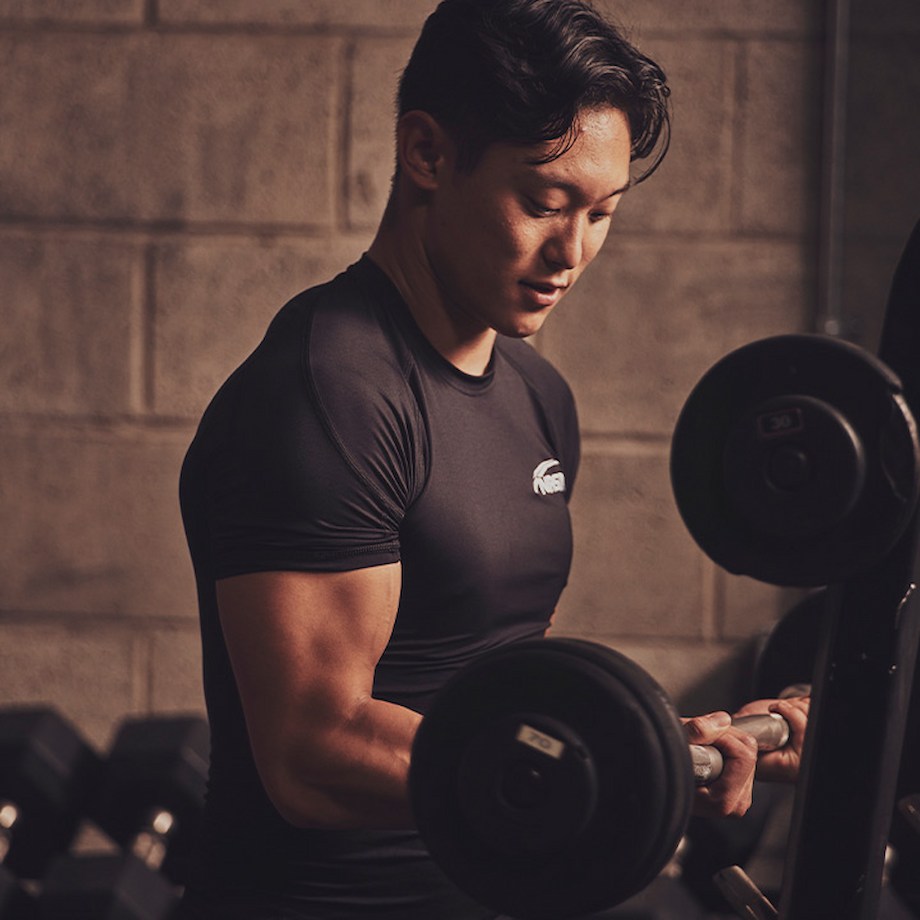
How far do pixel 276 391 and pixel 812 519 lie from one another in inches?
15.2

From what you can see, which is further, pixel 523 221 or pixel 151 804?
pixel 151 804

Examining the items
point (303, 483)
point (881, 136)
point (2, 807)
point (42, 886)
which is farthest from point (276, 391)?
point (881, 136)

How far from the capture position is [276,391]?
0.85 meters

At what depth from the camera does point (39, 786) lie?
174 cm

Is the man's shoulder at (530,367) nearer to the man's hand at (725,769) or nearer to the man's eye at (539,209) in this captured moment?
the man's eye at (539,209)

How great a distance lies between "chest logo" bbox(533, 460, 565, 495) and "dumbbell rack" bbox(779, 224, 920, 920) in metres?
0.36

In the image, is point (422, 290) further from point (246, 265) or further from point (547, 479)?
point (246, 265)

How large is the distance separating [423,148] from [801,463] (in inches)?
18.2

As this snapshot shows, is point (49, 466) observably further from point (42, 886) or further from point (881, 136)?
point (881, 136)

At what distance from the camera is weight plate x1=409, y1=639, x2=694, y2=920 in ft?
1.84

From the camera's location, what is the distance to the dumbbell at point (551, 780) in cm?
56

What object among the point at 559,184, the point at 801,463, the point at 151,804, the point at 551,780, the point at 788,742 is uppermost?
the point at 559,184

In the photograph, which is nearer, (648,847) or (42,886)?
(648,847)

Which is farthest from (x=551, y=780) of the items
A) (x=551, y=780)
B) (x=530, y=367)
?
(x=530, y=367)
